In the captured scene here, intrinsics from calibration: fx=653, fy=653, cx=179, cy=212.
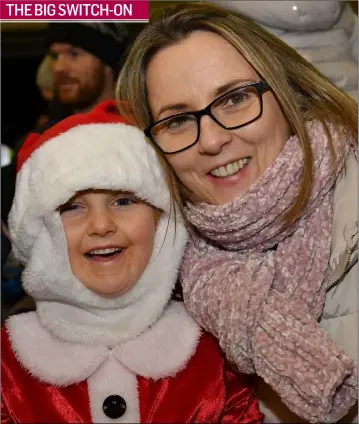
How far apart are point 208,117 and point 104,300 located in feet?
1.08

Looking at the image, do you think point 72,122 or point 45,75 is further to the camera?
point 45,75

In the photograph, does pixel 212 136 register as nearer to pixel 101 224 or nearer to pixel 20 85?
pixel 101 224

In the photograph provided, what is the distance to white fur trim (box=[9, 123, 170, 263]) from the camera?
97 cm

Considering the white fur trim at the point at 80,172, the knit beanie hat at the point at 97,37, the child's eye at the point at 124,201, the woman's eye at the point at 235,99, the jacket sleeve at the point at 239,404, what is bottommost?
A: the jacket sleeve at the point at 239,404

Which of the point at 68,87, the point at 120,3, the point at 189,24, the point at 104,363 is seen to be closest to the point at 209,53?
the point at 189,24

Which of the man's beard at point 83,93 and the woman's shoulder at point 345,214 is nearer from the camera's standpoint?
the woman's shoulder at point 345,214

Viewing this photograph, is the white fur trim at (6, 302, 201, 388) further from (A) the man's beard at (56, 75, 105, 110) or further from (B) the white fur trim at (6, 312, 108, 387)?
(A) the man's beard at (56, 75, 105, 110)

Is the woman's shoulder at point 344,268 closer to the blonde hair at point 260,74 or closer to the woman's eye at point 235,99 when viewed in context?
the blonde hair at point 260,74

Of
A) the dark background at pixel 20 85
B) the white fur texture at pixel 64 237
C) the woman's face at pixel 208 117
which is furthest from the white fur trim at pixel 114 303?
the dark background at pixel 20 85

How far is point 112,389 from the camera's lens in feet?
3.40

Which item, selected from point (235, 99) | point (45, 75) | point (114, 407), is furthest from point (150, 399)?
point (45, 75)

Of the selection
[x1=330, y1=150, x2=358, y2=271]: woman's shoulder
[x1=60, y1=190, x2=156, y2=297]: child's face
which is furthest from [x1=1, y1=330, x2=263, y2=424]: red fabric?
[x1=330, y1=150, x2=358, y2=271]: woman's shoulder

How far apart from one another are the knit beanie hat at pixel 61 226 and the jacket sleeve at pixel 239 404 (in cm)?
17

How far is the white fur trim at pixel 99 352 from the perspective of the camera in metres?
1.03
